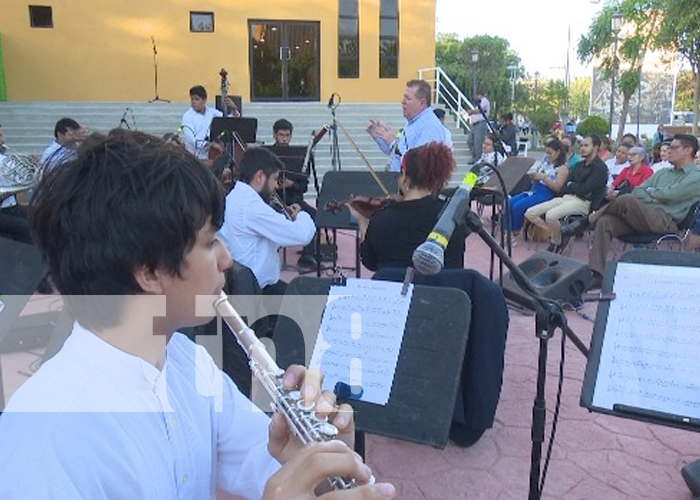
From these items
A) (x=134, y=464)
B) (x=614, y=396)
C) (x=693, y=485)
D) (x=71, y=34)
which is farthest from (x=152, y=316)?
(x=71, y=34)

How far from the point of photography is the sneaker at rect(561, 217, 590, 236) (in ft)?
21.1

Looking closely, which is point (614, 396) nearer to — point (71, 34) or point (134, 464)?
point (134, 464)

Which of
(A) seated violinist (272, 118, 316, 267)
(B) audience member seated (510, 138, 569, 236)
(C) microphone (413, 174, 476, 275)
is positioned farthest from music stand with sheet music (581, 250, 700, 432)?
(B) audience member seated (510, 138, 569, 236)

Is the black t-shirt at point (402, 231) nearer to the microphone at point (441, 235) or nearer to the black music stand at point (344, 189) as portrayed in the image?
the microphone at point (441, 235)

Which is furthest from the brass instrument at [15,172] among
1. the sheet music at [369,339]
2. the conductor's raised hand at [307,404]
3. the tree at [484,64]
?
the tree at [484,64]

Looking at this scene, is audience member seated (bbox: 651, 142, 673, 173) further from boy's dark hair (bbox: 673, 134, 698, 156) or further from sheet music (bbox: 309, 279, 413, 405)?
sheet music (bbox: 309, 279, 413, 405)

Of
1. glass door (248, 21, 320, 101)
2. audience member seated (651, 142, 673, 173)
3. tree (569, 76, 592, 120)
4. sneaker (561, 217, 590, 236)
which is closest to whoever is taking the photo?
sneaker (561, 217, 590, 236)

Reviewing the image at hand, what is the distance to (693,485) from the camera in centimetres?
262

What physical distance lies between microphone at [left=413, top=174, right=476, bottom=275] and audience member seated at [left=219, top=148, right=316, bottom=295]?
2270 millimetres

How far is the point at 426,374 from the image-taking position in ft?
7.00

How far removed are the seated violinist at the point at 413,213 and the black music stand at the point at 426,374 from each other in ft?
3.56

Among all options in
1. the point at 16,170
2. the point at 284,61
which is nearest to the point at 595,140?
the point at 16,170

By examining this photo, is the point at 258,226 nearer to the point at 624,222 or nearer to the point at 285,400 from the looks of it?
the point at 285,400

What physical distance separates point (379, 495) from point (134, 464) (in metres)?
0.45
